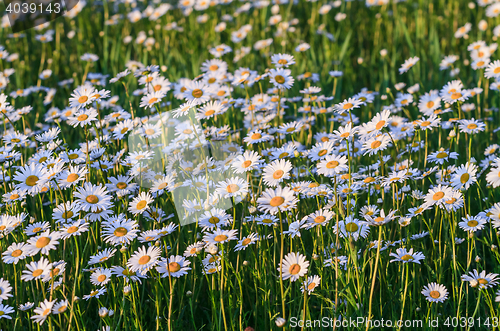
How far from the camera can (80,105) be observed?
8.04 feet

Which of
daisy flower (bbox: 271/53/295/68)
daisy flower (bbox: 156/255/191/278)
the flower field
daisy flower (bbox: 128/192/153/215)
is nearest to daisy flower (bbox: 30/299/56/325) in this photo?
the flower field

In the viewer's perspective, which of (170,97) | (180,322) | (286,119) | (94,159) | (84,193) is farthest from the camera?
(170,97)

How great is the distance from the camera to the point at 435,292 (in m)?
1.81

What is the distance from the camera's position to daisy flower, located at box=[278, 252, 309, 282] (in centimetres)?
166

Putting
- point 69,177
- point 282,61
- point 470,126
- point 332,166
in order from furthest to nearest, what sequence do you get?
point 282,61
point 470,126
point 69,177
point 332,166

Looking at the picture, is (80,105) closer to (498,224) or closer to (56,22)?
(498,224)

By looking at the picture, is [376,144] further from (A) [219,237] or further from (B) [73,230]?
(B) [73,230]

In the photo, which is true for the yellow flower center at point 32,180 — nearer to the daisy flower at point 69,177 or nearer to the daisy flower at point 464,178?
the daisy flower at point 69,177

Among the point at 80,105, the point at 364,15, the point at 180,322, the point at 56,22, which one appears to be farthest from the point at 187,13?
the point at 180,322

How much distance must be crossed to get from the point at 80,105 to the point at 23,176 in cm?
54

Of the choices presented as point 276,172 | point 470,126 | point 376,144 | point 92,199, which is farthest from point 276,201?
point 470,126

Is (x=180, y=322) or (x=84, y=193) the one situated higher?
(x=84, y=193)

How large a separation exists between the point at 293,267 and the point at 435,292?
Result: 2.08 ft

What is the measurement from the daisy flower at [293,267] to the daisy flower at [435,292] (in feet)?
1.82
